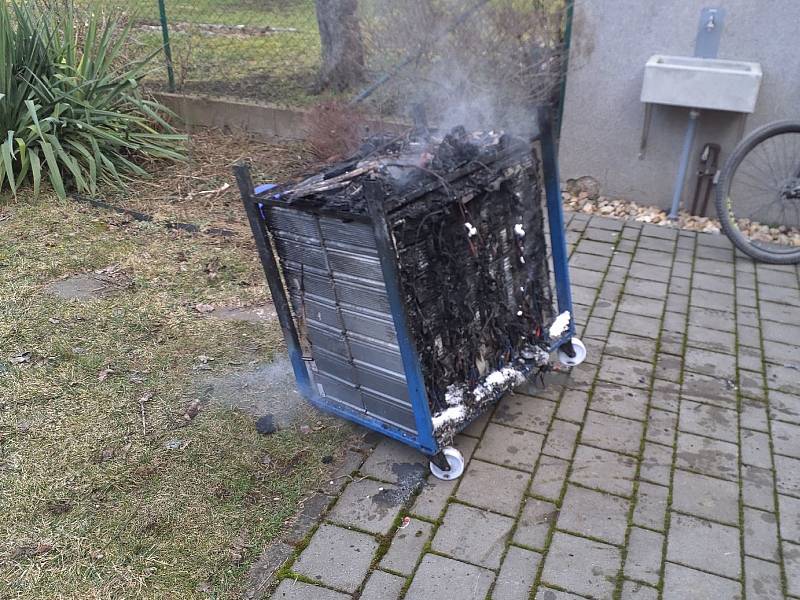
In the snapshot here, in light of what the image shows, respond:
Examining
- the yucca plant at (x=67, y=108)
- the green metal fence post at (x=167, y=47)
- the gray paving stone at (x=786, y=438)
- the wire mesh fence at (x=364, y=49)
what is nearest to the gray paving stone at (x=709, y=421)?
the gray paving stone at (x=786, y=438)

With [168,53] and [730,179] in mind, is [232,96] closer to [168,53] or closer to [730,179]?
[168,53]

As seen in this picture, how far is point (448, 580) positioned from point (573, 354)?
1493 mm

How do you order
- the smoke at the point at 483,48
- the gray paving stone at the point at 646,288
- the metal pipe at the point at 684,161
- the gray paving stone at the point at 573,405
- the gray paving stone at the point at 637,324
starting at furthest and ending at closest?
the smoke at the point at 483,48 → the metal pipe at the point at 684,161 → the gray paving stone at the point at 646,288 → the gray paving stone at the point at 637,324 → the gray paving stone at the point at 573,405

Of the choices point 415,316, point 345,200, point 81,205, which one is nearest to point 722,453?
point 415,316

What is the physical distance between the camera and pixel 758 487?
9.05 feet

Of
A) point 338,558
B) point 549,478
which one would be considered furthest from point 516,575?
point 338,558

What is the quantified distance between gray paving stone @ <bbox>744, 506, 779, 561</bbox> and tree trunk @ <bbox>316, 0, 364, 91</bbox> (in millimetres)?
5332

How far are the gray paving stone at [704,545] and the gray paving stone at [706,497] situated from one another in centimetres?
5

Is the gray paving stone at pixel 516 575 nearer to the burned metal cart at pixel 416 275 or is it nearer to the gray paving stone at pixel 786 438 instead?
the burned metal cart at pixel 416 275

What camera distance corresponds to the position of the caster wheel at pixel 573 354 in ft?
11.4

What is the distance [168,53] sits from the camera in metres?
6.95

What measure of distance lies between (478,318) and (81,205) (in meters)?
3.97

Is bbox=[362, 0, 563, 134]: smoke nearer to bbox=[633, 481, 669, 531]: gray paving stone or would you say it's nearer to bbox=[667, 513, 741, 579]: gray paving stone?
bbox=[633, 481, 669, 531]: gray paving stone

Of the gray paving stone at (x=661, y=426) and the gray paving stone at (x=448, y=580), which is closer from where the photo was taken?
the gray paving stone at (x=448, y=580)
